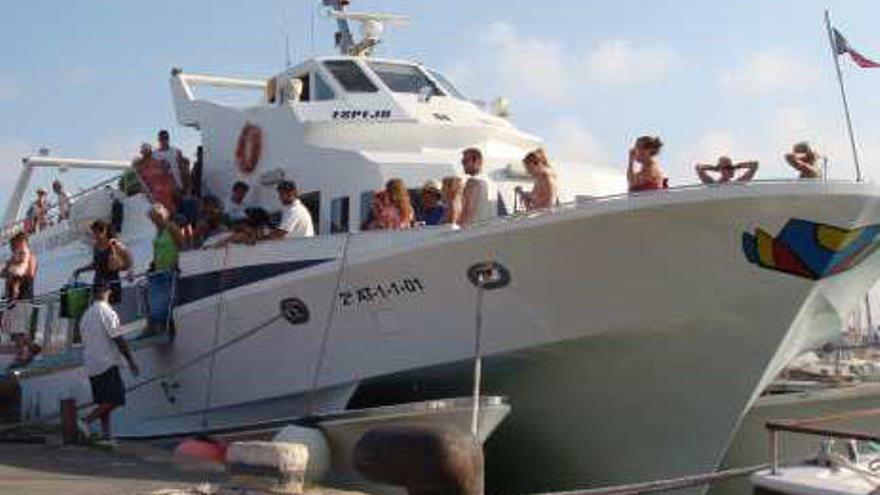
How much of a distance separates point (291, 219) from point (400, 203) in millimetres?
1148

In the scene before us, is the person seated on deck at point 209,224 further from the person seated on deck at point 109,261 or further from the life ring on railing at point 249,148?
the person seated on deck at point 109,261

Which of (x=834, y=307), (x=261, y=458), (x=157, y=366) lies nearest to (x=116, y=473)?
(x=261, y=458)

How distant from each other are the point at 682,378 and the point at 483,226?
6.92ft

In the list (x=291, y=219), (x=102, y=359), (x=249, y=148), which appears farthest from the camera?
(x=249, y=148)

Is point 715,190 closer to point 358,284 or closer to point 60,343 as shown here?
point 358,284

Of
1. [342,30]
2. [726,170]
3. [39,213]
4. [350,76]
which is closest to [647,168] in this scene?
[726,170]

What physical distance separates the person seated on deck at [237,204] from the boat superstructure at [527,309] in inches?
21.5

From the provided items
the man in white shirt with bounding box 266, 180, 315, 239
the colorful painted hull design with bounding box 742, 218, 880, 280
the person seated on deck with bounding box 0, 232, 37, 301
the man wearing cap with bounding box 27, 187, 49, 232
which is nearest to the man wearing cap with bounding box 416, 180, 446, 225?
the man in white shirt with bounding box 266, 180, 315, 239

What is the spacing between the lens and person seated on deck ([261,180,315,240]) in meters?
11.0

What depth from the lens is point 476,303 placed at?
9.72 m

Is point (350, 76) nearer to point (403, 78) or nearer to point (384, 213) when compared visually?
point (403, 78)

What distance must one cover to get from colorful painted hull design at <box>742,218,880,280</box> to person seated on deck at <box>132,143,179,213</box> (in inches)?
273

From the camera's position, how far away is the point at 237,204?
41.8ft

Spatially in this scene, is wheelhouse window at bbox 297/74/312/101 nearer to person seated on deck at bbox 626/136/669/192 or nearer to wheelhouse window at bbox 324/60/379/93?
wheelhouse window at bbox 324/60/379/93
